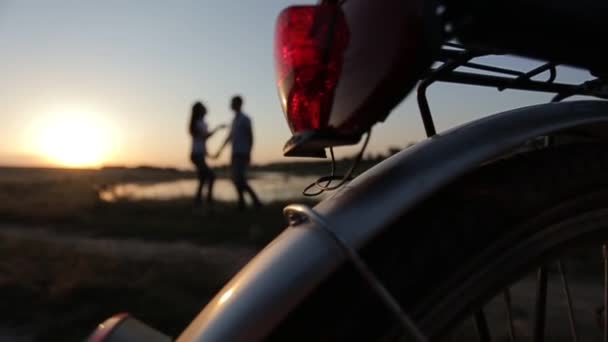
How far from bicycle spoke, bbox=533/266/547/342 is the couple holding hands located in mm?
6055

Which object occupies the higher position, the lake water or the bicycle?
the bicycle

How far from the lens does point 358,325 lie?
25.5 inches

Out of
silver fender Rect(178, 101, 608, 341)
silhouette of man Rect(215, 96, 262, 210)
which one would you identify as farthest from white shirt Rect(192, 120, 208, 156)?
silver fender Rect(178, 101, 608, 341)

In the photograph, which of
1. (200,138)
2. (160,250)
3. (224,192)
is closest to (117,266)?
(160,250)

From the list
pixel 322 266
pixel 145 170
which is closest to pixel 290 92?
pixel 322 266

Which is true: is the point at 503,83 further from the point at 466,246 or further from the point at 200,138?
the point at 200,138

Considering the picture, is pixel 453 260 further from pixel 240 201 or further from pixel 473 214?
pixel 240 201

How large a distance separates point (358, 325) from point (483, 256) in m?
0.20

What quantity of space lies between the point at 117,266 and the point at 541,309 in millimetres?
3666

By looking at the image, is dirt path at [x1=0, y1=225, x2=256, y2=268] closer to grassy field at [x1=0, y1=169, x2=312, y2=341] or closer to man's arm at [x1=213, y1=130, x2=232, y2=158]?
grassy field at [x1=0, y1=169, x2=312, y2=341]

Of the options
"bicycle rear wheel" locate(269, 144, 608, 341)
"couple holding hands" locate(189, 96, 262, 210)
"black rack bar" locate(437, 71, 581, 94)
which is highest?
"black rack bar" locate(437, 71, 581, 94)

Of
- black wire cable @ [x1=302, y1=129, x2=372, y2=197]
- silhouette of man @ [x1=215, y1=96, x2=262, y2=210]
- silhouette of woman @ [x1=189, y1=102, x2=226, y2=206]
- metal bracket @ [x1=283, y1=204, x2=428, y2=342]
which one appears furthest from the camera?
silhouette of woman @ [x1=189, y1=102, x2=226, y2=206]

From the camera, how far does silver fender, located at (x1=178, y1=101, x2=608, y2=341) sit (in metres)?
0.66

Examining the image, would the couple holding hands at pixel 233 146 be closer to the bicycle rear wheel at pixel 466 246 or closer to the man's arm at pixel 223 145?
the man's arm at pixel 223 145
